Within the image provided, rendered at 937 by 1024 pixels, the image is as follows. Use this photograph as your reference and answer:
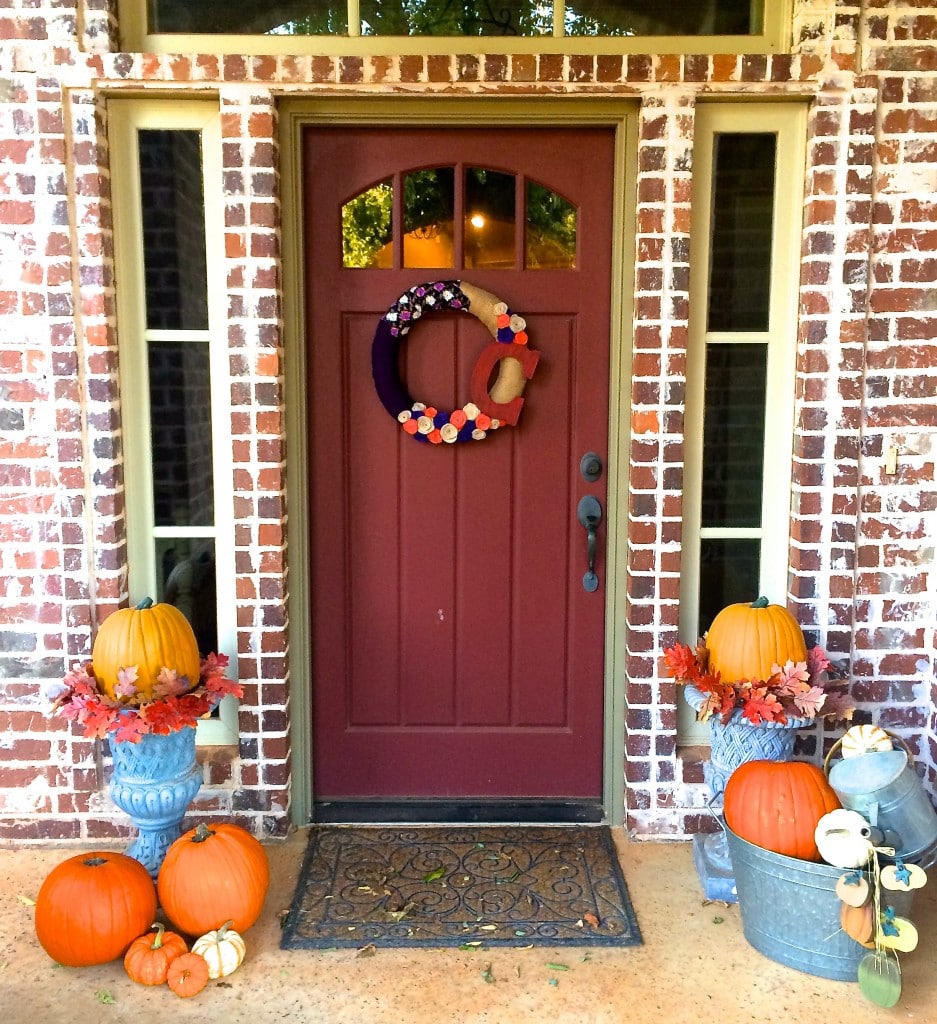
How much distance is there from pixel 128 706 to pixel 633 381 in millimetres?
1764

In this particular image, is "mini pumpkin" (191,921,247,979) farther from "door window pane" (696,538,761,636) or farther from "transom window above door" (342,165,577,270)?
"transom window above door" (342,165,577,270)

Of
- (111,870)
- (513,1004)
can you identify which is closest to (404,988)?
(513,1004)

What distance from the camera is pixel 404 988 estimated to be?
8.07ft

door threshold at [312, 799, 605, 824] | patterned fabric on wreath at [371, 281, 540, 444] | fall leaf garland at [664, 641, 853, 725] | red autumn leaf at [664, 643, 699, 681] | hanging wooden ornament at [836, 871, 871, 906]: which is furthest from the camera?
door threshold at [312, 799, 605, 824]

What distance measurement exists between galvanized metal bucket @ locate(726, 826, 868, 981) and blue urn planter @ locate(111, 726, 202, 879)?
1534 millimetres

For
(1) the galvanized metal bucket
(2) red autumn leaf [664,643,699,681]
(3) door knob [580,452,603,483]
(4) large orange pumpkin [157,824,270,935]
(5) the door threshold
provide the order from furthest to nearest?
(5) the door threshold
(3) door knob [580,452,603,483]
(2) red autumn leaf [664,643,699,681]
(4) large orange pumpkin [157,824,270,935]
(1) the galvanized metal bucket

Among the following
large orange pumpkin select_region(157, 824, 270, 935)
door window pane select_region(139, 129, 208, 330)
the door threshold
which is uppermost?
door window pane select_region(139, 129, 208, 330)

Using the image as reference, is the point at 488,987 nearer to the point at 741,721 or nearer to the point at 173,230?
the point at 741,721

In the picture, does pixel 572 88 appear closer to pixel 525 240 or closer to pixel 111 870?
pixel 525 240

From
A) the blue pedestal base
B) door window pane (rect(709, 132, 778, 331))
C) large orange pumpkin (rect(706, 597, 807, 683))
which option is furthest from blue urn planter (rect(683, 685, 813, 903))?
door window pane (rect(709, 132, 778, 331))

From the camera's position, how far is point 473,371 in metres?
3.10

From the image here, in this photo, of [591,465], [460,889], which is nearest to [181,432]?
[591,465]

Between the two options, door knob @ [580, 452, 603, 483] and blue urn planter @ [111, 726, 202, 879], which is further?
door knob @ [580, 452, 603, 483]

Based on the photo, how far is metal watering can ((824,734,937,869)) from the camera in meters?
2.42
